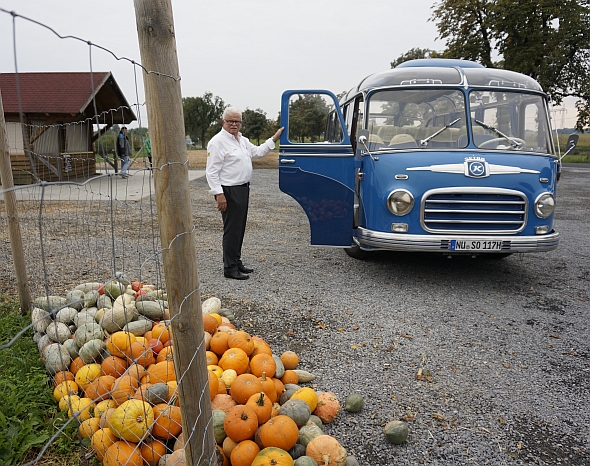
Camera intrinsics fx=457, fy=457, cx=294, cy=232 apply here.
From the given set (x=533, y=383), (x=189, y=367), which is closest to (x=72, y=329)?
(x=189, y=367)

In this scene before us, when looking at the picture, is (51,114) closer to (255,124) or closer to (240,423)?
(240,423)

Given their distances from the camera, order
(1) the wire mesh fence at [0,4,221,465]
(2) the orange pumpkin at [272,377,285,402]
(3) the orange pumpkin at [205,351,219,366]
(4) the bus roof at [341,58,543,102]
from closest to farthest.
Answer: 1. (1) the wire mesh fence at [0,4,221,465]
2. (2) the orange pumpkin at [272,377,285,402]
3. (3) the orange pumpkin at [205,351,219,366]
4. (4) the bus roof at [341,58,543,102]

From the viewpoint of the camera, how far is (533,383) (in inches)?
135

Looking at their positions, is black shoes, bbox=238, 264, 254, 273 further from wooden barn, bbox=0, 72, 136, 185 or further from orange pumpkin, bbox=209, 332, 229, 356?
wooden barn, bbox=0, 72, 136, 185

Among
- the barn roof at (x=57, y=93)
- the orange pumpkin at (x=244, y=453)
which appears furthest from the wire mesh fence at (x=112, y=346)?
the barn roof at (x=57, y=93)

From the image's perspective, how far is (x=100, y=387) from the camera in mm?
2664

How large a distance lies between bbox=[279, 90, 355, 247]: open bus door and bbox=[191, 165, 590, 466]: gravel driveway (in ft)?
2.31

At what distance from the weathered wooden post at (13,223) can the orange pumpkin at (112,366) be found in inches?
61.6

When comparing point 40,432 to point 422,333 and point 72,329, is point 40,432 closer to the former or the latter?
point 72,329

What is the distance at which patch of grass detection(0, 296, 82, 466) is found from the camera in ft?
7.89

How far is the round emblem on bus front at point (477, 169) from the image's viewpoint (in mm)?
5250

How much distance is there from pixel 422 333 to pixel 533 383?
106 centimetres

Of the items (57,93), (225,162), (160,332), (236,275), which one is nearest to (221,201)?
(225,162)

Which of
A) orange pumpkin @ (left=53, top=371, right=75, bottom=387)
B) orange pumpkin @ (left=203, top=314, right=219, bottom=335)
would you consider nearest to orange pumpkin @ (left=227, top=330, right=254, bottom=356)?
orange pumpkin @ (left=203, top=314, right=219, bottom=335)
